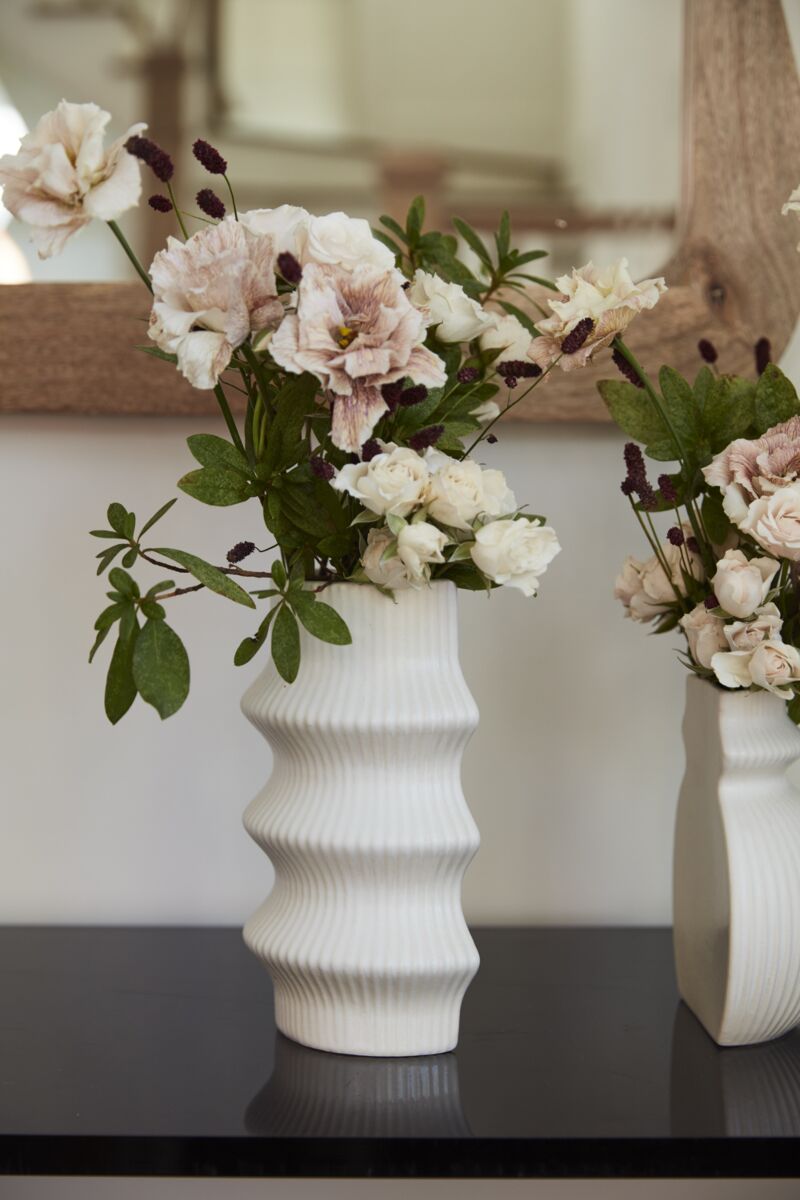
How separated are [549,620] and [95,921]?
475 millimetres

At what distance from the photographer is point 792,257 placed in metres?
0.95

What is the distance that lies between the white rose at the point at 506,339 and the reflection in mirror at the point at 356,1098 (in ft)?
1.46

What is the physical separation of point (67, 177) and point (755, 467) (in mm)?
426

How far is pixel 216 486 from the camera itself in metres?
0.66

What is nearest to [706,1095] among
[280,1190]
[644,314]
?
[280,1190]

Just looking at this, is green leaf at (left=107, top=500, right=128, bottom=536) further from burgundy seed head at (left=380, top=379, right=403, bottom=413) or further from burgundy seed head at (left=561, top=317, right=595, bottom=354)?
burgundy seed head at (left=561, top=317, right=595, bottom=354)

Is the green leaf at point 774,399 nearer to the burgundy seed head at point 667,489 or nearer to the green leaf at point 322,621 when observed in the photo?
the burgundy seed head at point 667,489

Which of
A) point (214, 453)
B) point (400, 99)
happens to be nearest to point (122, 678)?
point (214, 453)

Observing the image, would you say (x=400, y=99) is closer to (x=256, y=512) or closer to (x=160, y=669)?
(x=256, y=512)

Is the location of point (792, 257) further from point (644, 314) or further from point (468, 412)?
point (468, 412)

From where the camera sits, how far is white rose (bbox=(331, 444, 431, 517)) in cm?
61

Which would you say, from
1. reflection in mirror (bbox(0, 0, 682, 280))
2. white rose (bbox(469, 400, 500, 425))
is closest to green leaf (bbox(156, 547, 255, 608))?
white rose (bbox(469, 400, 500, 425))

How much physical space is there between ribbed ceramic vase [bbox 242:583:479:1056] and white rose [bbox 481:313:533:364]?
0.56ft

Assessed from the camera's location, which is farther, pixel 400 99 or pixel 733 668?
pixel 400 99
